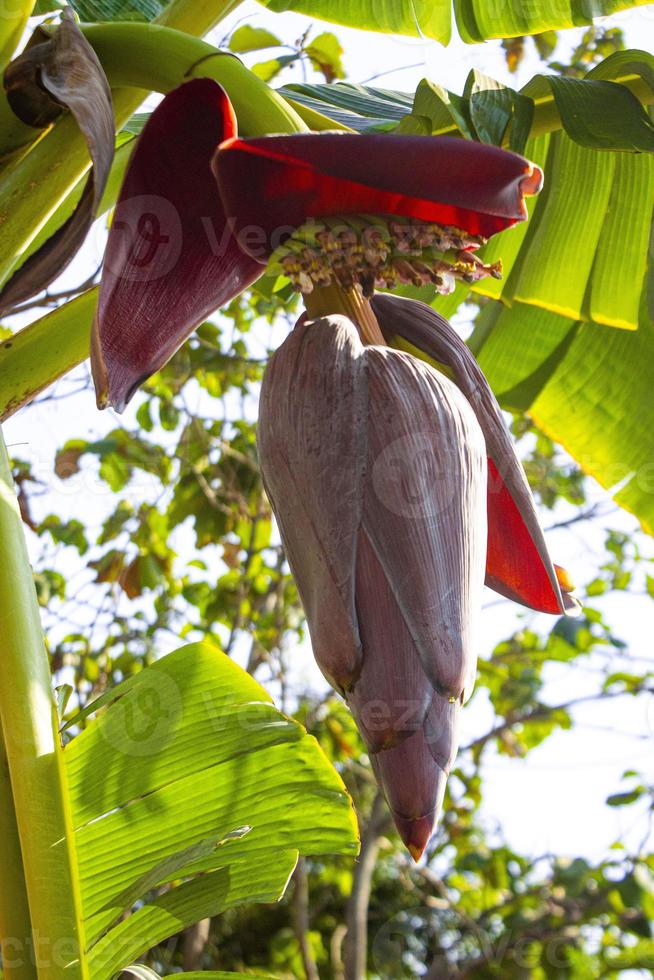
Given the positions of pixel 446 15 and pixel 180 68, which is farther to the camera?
pixel 446 15

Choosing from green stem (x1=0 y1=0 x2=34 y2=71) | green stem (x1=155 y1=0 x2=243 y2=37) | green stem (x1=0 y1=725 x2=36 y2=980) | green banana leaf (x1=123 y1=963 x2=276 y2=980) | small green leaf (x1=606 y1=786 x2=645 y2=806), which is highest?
green stem (x1=0 y1=0 x2=34 y2=71)

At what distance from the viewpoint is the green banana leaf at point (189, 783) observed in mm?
537

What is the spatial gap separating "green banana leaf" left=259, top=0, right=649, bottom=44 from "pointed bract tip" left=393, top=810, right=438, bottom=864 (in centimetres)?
67

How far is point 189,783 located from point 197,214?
34cm

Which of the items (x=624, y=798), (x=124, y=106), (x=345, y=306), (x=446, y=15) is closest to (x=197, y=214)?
(x=345, y=306)

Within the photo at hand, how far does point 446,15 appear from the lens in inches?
32.3

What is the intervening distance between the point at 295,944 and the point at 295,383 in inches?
86.6

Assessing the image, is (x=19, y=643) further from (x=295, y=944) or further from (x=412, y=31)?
(x=295, y=944)

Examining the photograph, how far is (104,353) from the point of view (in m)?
0.36

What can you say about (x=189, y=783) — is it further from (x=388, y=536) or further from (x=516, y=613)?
(x=516, y=613)

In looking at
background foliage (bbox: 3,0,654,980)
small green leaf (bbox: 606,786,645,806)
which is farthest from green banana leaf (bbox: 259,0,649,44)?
small green leaf (bbox: 606,786,645,806)

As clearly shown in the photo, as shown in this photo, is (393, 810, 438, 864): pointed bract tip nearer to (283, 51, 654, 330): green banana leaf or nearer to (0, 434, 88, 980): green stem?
(0, 434, 88, 980): green stem

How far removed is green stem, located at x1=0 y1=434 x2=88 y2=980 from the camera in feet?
1.39

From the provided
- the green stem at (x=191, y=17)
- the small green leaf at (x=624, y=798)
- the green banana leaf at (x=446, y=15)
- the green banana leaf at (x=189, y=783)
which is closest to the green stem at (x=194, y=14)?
the green stem at (x=191, y=17)
